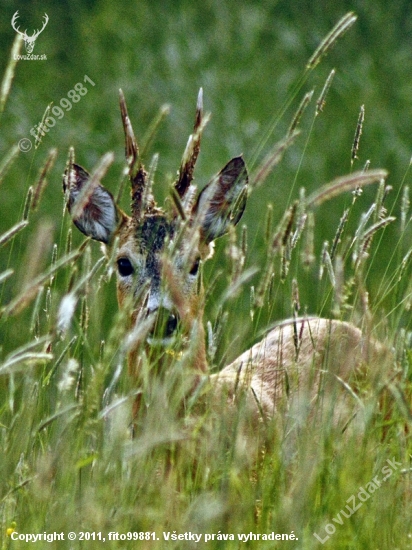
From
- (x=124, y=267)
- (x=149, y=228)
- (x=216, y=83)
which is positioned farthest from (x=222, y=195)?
(x=216, y=83)

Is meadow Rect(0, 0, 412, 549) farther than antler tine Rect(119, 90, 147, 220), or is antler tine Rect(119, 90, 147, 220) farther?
antler tine Rect(119, 90, 147, 220)

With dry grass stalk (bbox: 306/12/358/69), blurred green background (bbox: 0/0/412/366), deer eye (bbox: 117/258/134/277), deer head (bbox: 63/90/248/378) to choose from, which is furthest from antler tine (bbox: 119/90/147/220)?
blurred green background (bbox: 0/0/412/366)

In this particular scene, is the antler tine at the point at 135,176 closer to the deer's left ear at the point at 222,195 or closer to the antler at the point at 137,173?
the antler at the point at 137,173

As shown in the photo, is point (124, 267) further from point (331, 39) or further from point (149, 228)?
point (331, 39)

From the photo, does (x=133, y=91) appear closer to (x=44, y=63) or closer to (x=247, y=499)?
(x=44, y=63)

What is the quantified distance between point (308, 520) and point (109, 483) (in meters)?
0.50

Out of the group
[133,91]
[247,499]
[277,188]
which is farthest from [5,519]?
[133,91]

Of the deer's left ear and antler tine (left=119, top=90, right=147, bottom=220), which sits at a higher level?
antler tine (left=119, top=90, right=147, bottom=220)

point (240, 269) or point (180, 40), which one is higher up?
point (180, 40)

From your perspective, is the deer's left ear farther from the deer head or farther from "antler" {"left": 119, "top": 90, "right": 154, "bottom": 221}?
"antler" {"left": 119, "top": 90, "right": 154, "bottom": 221}

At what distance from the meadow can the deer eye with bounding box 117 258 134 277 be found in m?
0.30

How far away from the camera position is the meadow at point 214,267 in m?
3.10

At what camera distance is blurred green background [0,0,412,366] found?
9.98 m

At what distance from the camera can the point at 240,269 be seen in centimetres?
334
